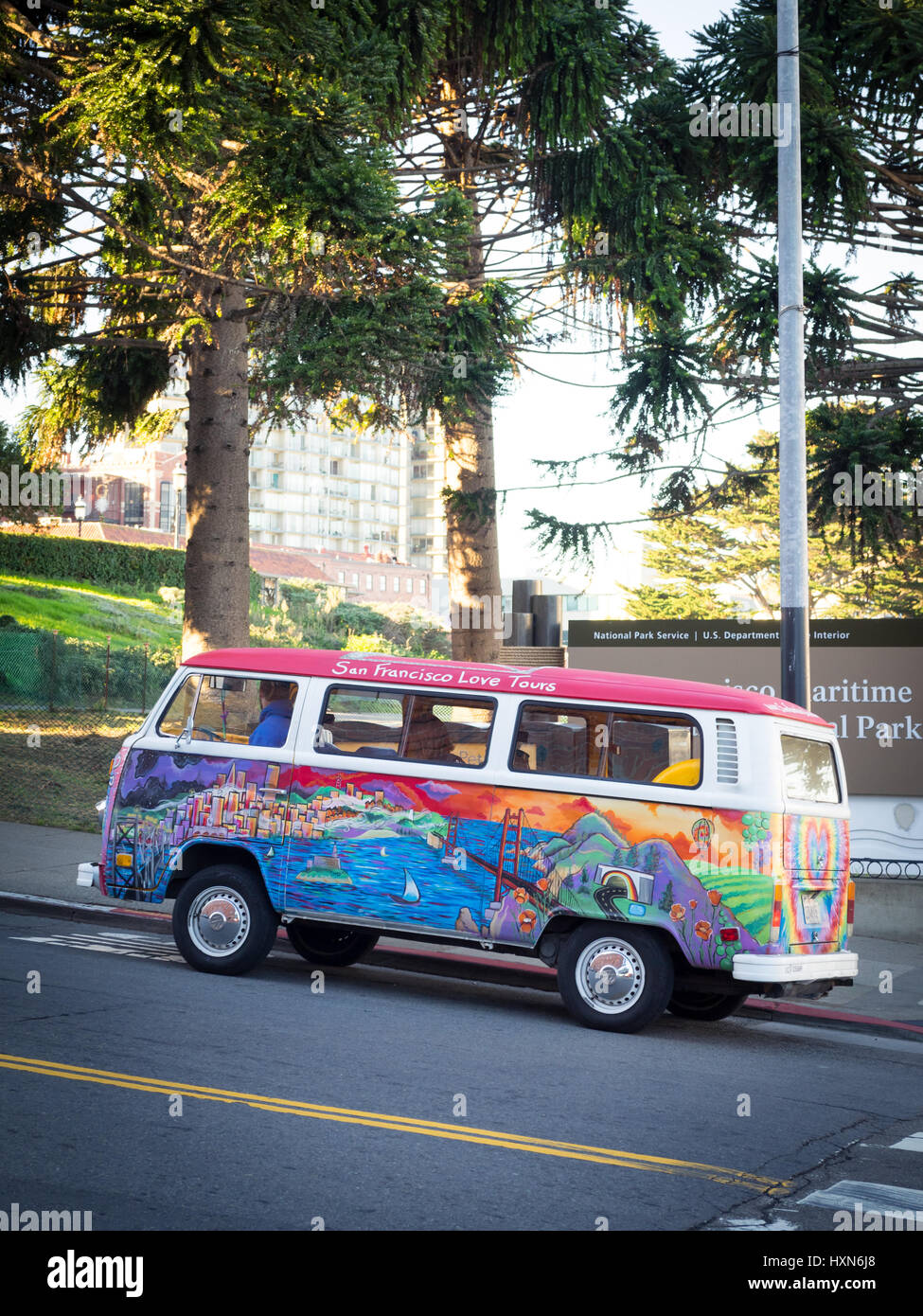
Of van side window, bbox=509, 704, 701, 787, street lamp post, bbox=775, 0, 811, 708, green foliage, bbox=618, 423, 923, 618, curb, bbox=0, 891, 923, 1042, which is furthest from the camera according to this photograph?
green foliage, bbox=618, 423, 923, 618

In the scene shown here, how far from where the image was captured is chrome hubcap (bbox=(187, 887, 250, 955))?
10.1 meters

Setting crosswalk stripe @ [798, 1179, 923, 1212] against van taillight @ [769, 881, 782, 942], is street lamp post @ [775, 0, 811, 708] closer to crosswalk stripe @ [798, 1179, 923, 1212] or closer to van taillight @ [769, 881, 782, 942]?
van taillight @ [769, 881, 782, 942]

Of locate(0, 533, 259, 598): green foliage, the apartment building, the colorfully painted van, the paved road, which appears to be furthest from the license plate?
the apartment building

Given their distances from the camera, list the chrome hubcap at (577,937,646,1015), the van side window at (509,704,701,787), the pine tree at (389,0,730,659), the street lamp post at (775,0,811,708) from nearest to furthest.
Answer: the chrome hubcap at (577,937,646,1015) → the van side window at (509,704,701,787) → the street lamp post at (775,0,811,708) → the pine tree at (389,0,730,659)

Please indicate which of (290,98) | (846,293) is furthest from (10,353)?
(846,293)

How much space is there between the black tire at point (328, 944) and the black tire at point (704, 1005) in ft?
8.41

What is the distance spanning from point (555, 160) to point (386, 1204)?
14.2m

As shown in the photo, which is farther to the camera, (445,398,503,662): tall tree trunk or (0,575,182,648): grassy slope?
(0,575,182,648): grassy slope

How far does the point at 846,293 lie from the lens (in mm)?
15016

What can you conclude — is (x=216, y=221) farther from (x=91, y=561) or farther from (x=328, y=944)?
(x=91, y=561)

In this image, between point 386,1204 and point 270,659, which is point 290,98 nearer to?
point 270,659

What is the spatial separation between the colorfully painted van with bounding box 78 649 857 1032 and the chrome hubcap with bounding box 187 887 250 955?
0.01 metres

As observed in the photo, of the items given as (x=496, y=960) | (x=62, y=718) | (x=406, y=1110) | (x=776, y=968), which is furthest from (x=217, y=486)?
(x=406, y=1110)

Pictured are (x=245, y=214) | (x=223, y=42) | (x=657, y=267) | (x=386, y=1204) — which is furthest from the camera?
(x=657, y=267)
